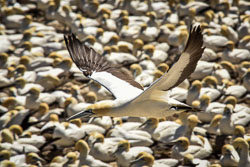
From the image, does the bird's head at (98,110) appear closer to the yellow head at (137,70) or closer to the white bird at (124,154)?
the white bird at (124,154)

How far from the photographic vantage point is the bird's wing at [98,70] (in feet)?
30.0

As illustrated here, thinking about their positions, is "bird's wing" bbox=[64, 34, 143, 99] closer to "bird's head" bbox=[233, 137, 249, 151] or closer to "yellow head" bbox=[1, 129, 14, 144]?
"bird's head" bbox=[233, 137, 249, 151]

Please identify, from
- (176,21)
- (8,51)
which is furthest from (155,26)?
(8,51)

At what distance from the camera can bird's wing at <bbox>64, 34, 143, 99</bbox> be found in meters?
9.16

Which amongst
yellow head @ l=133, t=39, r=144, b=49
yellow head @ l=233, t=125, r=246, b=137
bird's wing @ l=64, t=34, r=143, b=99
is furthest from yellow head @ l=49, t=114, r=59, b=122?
yellow head @ l=133, t=39, r=144, b=49

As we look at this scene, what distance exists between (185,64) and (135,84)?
6.31 feet

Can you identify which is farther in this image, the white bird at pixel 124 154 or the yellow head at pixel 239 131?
the yellow head at pixel 239 131

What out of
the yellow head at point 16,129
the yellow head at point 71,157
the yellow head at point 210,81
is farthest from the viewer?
the yellow head at point 210,81

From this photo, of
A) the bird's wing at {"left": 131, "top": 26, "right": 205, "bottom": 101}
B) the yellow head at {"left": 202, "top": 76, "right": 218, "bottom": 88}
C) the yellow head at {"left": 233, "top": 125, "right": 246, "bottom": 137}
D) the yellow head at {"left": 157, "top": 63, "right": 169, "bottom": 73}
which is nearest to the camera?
the bird's wing at {"left": 131, "top": 26, "right": 205, "bottom": 101}

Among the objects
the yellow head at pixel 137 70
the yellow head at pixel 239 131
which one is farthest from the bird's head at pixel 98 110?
the yellow head at pixel 137 70

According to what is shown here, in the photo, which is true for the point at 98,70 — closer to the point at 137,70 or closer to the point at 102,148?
the point at 102,148

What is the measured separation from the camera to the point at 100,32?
53.6 feet

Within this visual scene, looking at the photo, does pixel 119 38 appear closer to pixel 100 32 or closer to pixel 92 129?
pixel 100 32

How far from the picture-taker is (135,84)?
9.36 m
